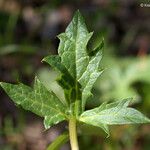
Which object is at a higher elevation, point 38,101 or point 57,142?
point 38,101

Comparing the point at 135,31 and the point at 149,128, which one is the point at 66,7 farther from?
the point at 149,128

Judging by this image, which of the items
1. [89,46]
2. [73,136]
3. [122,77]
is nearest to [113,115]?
[73,136]

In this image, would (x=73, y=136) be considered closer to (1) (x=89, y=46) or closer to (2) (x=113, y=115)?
(2) (x=113, y=115)

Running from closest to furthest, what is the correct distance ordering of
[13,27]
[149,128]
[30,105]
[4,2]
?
[30,105], [149,128], [13,27], [4,2]

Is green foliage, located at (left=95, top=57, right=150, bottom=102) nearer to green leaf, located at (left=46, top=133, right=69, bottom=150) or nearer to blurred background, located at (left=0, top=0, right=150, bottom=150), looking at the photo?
blurred background, located at (left=0, top=0, right=150, bottom=150)

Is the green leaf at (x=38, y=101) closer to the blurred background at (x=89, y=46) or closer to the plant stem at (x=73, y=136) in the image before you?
the plant stem at (x=73, y=136)

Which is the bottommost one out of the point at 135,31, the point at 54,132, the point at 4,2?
the point at 54,132

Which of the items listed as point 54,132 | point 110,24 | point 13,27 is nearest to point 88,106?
point 54,132

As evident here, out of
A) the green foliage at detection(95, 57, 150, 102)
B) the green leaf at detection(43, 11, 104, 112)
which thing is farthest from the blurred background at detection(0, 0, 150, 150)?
the green leaf at detection(43, 11, 104, 112)
